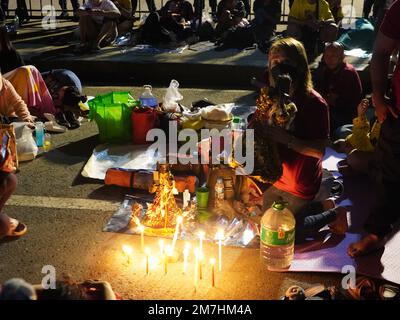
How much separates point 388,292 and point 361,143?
8.23ft

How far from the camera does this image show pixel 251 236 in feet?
15.0

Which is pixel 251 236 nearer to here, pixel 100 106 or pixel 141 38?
pixel 100 106

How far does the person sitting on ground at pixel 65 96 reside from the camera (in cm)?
720

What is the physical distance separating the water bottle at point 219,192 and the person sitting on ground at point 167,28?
6340mm

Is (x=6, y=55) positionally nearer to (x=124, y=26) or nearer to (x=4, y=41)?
(x=4, y=41)

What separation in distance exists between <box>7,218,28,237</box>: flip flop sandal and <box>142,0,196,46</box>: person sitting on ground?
22.3 ft

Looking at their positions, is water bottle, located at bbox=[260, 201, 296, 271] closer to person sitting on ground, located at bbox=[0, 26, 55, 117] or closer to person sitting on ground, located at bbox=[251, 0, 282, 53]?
person sitting on ground, located at bbox=[0, 26, 55, 117]

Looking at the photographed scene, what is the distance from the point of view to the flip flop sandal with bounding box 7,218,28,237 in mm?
4498

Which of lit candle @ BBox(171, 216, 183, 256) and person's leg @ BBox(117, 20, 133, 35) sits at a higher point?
person's leg @ BBox(117, 20, 133, 35)

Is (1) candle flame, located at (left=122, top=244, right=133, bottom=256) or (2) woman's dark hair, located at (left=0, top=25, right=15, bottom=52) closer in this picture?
(1) candle flame, located at (left=122, top=244, right=133, bottom=256)

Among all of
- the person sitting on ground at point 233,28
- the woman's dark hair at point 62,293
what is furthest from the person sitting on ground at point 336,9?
the woman's dark hair at point 62,293

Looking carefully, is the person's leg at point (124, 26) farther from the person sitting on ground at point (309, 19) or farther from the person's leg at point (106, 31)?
the person sitting on ground at point (309, 19)

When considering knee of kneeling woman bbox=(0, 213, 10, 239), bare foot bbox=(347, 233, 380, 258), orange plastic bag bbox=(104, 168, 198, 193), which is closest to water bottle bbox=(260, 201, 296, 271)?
bare foot bbox=(347, 233, 380, 258)
